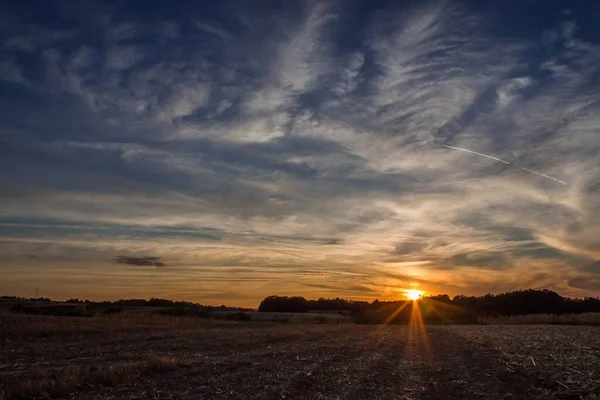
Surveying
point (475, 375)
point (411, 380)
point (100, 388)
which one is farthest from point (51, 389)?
point (475, 375)

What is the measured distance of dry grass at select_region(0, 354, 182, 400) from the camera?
14.7 m

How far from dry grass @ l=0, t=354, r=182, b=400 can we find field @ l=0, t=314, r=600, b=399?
0.04 m

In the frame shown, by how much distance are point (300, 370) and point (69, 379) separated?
8.39 m

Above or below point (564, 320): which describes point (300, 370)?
below

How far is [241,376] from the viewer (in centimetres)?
1936

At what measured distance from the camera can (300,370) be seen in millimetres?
20969

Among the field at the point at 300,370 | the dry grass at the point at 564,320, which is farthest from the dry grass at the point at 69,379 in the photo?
the dry grass at the point at 564,320

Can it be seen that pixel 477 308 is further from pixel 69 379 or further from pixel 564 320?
pixel 69 379

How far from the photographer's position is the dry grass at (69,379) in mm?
14711

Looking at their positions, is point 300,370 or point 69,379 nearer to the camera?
point 69,379

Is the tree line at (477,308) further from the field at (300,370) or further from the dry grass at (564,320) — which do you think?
the field at (300,370)

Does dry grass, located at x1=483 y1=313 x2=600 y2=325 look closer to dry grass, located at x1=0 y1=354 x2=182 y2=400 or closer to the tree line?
the tree line

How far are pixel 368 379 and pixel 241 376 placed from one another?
4.54 metres

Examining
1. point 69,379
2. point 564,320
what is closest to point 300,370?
point 69,379
